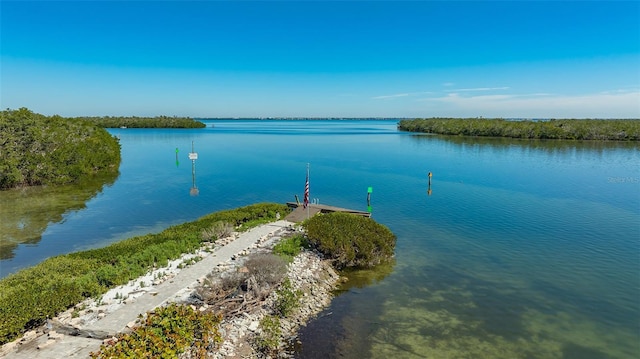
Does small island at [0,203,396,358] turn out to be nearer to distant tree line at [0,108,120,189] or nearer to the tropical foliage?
the tropical foliage

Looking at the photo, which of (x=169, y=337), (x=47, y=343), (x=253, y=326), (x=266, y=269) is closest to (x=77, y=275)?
(x=47, y=343)

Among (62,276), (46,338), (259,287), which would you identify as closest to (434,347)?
(259,287)

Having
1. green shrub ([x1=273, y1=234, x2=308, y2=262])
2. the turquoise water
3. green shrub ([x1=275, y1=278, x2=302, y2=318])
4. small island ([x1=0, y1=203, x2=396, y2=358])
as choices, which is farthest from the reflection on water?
green shrub ([x1=275, y1=278, x2=302, y2=318])

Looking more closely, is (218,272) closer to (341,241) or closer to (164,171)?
(341,241)

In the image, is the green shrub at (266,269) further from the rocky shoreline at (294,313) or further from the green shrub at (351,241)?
the green shrub at (351,241)

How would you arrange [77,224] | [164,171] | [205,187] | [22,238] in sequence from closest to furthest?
1. [22,238]
2. [77,224]
3. [205,187]
4. [164,171]

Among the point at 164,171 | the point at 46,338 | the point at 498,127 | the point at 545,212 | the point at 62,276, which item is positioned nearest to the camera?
the point at 46,338
